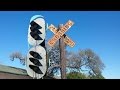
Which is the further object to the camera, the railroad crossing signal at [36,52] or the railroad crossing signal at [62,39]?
the railroad crossing signal at [62,39]

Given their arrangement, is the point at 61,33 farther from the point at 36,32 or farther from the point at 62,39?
the point at 36,32

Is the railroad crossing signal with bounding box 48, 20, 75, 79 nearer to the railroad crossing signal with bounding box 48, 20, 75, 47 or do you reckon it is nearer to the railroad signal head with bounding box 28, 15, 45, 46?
the railroad crossing signal with bounding box 48, 20, 75, 47

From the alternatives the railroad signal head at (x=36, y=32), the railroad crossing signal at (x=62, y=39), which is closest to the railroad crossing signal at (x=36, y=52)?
the railroad signal head at (x=36, y=32)

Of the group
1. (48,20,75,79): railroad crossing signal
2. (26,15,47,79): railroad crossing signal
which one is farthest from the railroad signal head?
(48,20,75,79): railroad crossing signal

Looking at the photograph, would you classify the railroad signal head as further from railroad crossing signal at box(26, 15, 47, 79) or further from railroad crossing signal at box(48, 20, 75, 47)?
railroad crossing signal at box(48, 20, 75, 47)

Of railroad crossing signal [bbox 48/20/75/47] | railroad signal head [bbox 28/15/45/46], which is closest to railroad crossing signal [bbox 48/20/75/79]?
railroad crossing signal [bbox 48/20/75/47]

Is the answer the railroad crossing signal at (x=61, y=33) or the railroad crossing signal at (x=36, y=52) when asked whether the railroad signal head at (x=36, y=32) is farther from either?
the railroad crossing signal at (x=61, y=33)

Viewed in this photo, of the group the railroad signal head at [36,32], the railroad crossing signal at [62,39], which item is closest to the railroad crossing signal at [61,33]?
the railroad crossing signal at [62,39]

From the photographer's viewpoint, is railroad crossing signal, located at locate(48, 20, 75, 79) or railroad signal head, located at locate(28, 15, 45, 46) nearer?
railroad signal head, located at locate(28, 15, 45, 46)

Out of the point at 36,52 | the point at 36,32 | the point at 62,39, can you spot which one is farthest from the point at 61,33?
the point at 36,52

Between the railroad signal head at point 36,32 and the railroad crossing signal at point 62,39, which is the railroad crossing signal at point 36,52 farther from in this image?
the railroad crossing signal at point 62,39
